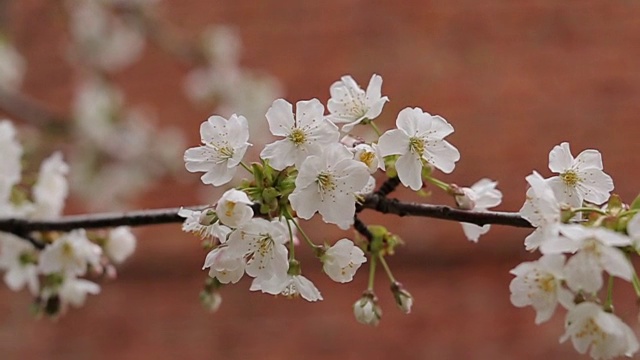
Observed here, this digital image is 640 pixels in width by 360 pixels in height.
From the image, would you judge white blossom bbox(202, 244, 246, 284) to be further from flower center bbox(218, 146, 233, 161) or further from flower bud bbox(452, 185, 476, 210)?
flower bud bbox(452, 185, 476, 210)

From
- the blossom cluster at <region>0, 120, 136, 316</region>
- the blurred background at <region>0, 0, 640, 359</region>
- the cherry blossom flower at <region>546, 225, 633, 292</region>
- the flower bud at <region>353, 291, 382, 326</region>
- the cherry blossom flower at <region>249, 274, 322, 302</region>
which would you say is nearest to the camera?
the cherry blossom flower at <region>546, 225, 633, 292</region>

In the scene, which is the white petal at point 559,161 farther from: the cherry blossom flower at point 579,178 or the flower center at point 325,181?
the flower center at point 325,181

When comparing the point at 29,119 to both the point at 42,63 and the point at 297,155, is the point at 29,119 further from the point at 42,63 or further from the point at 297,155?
the point at 297,155

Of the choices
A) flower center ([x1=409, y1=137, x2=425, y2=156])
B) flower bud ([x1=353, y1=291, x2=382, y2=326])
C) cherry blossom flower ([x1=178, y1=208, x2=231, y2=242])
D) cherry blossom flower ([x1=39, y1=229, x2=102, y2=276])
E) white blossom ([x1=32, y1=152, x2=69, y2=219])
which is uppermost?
flower center ([x1=409, y1=137, x2=425, y2=156])

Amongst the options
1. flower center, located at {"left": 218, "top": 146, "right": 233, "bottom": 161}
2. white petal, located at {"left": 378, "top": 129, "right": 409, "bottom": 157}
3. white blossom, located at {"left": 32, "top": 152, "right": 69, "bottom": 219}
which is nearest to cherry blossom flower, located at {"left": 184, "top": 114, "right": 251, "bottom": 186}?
flower center, located at {"left": 218, "top": 146, "right": 233, "bottom": 161}

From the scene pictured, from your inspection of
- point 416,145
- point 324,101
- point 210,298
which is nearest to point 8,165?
A: point 210,298

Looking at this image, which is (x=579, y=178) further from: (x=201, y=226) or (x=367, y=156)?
(x=201, y=226)
